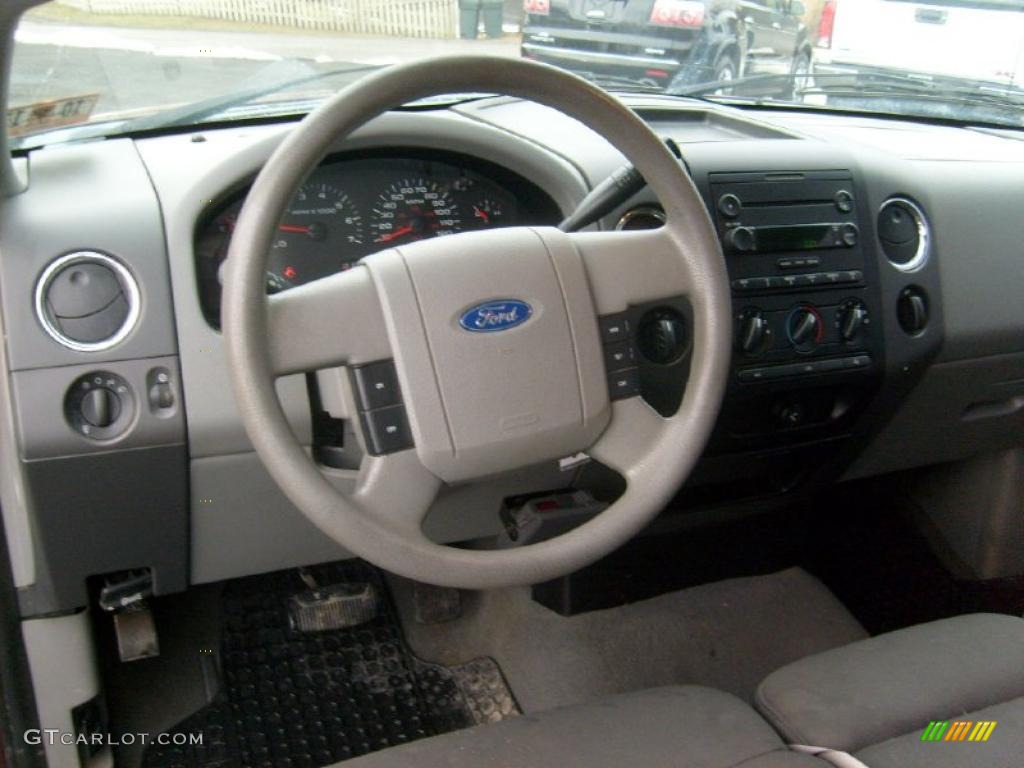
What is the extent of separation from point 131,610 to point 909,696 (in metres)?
1.16

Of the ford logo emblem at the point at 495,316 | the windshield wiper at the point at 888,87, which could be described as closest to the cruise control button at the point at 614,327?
the ford logo emblem at the point at 495,316

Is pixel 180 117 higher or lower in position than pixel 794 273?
higher

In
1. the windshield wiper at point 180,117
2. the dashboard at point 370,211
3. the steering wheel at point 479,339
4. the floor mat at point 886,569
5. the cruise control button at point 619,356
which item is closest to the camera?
the steering wheel at point 479,339

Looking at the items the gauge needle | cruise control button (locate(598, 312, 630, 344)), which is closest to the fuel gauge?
the gauge needle

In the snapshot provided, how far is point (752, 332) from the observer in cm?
157

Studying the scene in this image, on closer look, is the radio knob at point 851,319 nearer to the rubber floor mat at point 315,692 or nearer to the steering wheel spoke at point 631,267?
the steering wheel spoke at point 631,267

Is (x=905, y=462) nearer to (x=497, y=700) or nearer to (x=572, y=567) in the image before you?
(x=497, y=700)

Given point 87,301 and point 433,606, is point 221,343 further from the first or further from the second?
point 433,606

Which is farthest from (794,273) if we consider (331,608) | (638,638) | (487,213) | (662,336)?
(331,608)

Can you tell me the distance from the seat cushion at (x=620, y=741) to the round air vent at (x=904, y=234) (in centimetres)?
85

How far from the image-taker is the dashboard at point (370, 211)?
4.59 feet

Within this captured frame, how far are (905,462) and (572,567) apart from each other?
1.04 m

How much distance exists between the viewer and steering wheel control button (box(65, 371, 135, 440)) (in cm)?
129

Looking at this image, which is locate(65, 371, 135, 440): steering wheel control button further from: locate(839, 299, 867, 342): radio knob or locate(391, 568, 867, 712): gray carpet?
locate(839, 299, 867, 342): radio knob
